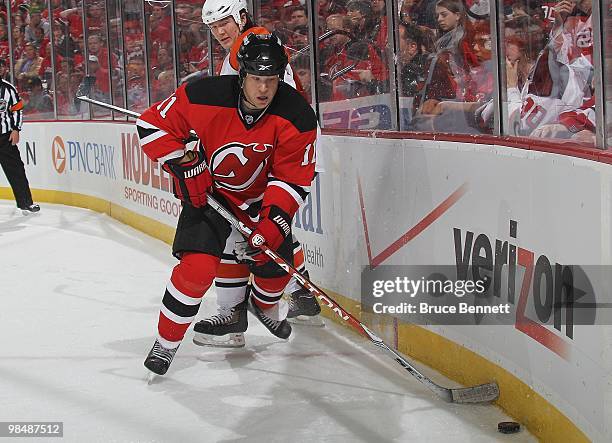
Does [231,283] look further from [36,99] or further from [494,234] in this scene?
[36,99]

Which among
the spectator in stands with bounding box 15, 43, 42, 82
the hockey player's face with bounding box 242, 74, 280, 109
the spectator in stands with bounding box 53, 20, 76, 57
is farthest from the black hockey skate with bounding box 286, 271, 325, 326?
the spectator in stands with bounding box 15, 43, 42, 82

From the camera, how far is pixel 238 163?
391cm

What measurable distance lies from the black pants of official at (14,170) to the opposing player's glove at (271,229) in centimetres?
549

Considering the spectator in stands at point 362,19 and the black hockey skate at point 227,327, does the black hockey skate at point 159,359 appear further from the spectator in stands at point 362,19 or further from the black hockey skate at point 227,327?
the spectator in stands at point 362,19

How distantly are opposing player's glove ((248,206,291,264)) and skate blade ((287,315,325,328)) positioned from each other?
94cm

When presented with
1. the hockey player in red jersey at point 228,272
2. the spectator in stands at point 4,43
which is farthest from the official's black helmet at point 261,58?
the spectator in stands at point 4,43

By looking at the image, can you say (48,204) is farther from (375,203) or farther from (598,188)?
(598,188)

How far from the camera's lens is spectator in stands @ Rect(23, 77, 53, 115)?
10258mm

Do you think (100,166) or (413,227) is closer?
(413,227)

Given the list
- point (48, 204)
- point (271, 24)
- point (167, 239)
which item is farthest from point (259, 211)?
point (48, 204)

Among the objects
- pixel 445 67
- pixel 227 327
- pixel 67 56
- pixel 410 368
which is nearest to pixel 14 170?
pixel 67 56

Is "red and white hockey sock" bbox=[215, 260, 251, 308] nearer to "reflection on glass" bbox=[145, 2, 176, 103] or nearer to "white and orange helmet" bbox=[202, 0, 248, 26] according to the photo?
"white and orange helmet" bbox=[202, 0, 248, 26]

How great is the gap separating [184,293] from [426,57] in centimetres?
121

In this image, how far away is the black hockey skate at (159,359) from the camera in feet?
12.5
